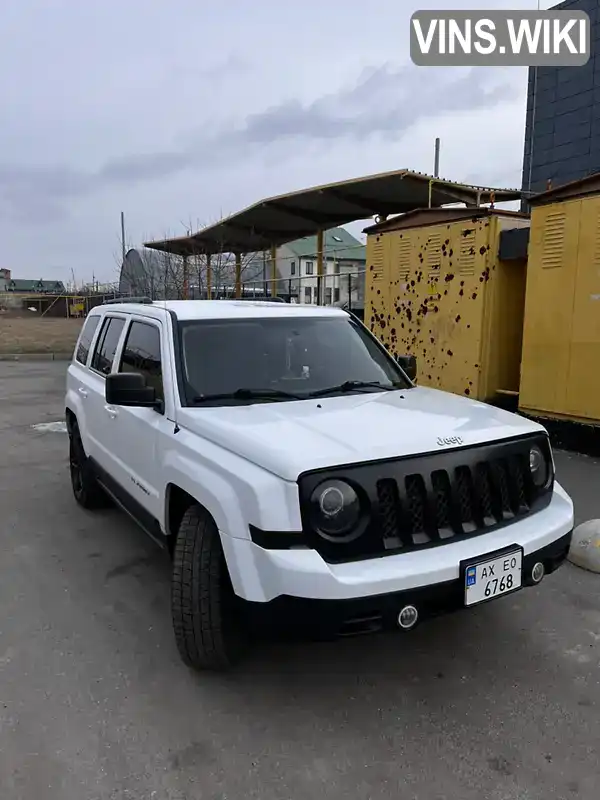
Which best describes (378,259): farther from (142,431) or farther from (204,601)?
(204,601)

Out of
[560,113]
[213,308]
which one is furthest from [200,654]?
[560,113]

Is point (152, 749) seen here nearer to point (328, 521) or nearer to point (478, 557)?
point (328, 521)

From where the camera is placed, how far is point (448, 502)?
2.74m

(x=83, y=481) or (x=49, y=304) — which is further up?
(x=49, y=304)

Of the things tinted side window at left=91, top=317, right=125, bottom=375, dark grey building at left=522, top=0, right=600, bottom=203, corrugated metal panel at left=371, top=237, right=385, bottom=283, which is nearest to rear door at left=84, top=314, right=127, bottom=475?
tinted side window at left=91, top=317, right=125, bottom=375

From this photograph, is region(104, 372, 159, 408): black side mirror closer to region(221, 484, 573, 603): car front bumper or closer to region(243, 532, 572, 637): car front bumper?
region(221, 484, 573, 603): car front bumper

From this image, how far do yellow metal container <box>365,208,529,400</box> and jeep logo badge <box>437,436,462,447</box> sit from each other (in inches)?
230

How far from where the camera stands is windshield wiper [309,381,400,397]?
354 centimetres

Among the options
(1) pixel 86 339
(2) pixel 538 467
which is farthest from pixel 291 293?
(2) pixel 538 467

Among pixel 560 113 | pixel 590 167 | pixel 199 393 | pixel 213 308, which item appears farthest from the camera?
pixel 560 113

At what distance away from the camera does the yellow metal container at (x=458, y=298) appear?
829 centimetres

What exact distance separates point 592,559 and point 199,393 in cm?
293

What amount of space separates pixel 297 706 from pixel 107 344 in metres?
3.08

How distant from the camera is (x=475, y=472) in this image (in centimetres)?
283
